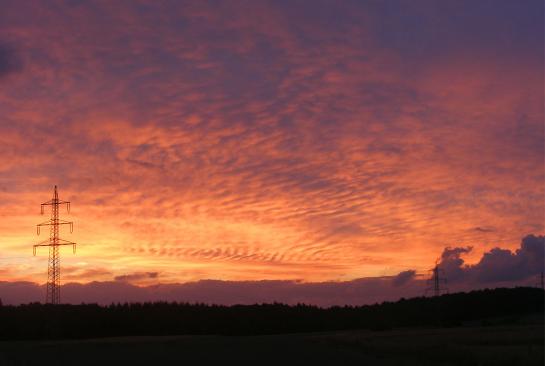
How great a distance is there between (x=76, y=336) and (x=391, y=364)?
52465 mm

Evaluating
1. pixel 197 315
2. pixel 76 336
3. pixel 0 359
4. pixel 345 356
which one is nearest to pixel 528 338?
pixel 345 356

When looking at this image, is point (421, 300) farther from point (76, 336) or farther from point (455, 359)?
point (455, 359)

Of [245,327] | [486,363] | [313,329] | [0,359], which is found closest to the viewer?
[486,363]

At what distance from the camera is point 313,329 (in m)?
99.8

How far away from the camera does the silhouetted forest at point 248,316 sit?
7644cm

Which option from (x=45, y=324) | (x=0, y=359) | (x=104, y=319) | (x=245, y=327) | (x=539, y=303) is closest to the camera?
(x=0, y=359)

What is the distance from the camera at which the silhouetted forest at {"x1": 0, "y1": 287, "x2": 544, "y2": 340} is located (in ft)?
251

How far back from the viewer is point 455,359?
99.3 feet

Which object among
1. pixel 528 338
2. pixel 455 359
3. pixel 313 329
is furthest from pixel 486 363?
pixel 313 329

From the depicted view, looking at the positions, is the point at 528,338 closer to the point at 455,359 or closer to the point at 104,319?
the point at 455,359

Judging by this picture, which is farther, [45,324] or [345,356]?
[45,324]

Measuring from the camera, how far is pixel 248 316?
96688 millimetres

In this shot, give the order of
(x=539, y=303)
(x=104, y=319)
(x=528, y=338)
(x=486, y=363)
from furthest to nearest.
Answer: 1. (x=539, y=303)
2. (x=104, y=319)
3. (x=528, y=338)
4. (x=486, y=363)

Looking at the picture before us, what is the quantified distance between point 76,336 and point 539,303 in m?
88.7
